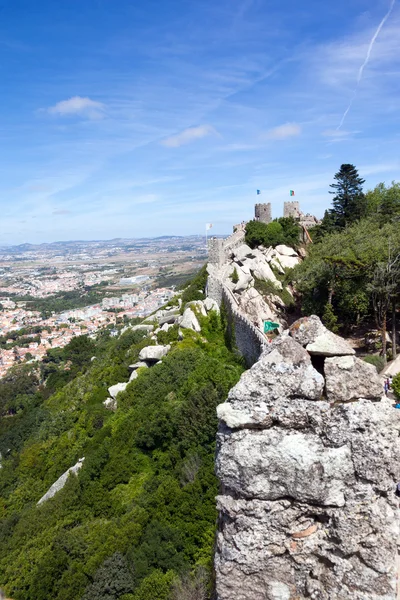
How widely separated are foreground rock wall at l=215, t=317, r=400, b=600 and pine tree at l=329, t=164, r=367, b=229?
82.2 ft

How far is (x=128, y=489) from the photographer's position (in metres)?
13.5

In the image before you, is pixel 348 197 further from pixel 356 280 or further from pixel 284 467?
pixel 284 467

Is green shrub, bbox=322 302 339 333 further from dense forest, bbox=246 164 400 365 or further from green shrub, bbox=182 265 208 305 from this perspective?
green shrub, bbox=182 265 208 305

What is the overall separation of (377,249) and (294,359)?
1548 centimetres

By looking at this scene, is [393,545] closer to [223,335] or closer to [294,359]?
[294,359]

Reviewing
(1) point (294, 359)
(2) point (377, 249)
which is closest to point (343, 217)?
(2) point (377, 249)

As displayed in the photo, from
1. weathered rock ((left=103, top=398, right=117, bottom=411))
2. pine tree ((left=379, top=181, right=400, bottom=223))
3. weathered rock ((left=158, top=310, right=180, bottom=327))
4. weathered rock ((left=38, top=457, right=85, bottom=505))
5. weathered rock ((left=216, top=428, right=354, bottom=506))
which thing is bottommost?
weathered rock ((left=38, top=457, right=85, bottom=505))

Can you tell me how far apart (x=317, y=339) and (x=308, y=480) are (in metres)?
1.48

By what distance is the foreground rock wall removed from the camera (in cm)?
388

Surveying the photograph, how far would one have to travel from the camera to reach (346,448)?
3877mm

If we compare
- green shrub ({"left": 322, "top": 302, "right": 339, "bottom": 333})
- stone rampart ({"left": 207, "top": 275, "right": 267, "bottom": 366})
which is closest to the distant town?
stone rampart ({"left": 207, "top": 275, "right": 267, "bottom": 366})

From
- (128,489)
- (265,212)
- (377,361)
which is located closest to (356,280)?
(377,361)

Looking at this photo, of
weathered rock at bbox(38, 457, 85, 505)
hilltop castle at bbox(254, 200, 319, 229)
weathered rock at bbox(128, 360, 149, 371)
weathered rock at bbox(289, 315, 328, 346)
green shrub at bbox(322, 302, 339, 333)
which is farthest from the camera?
hilltop castle at bbox(254, 200, 319, 229)

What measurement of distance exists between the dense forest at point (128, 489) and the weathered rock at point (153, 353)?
78 cm
